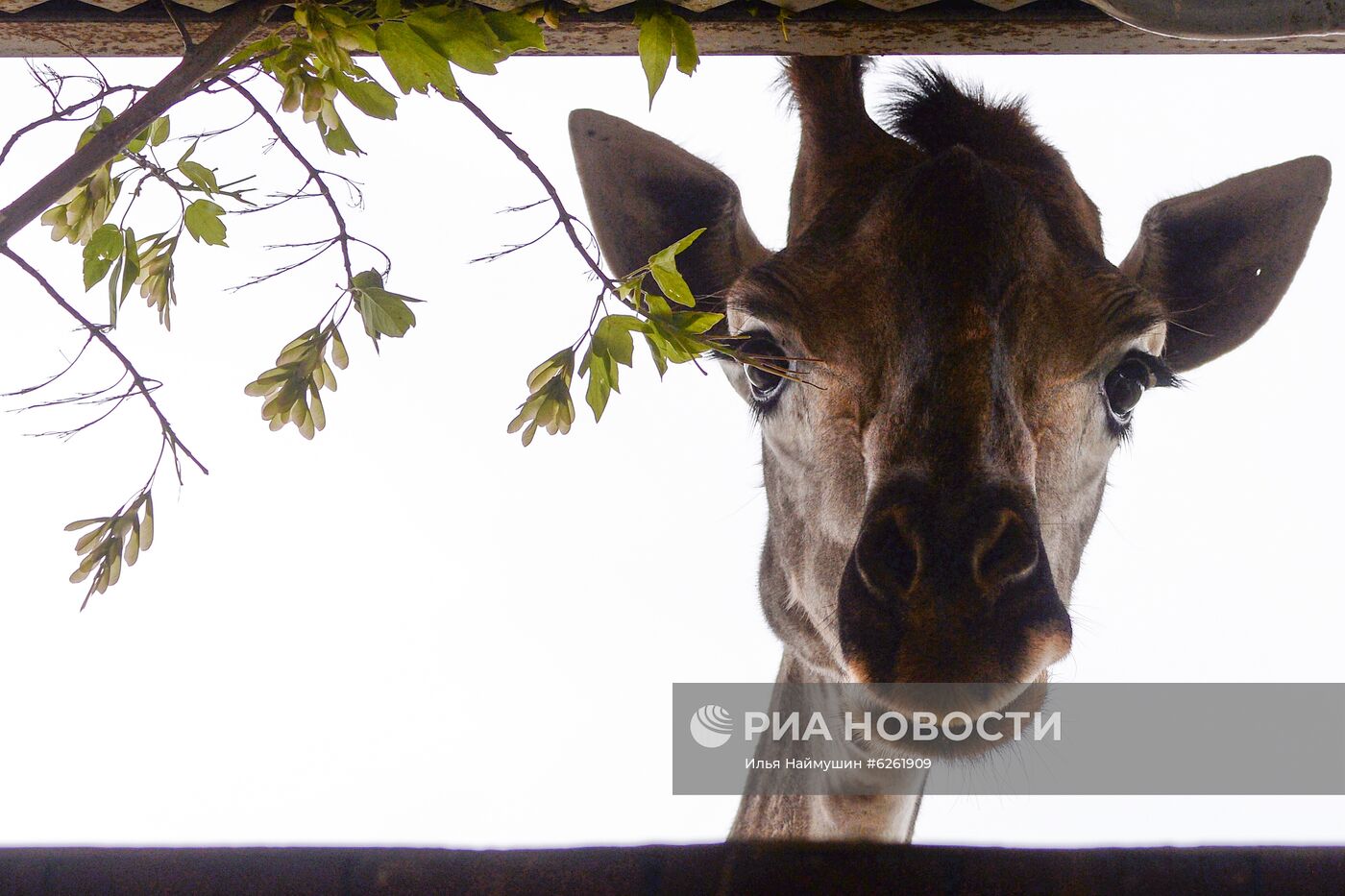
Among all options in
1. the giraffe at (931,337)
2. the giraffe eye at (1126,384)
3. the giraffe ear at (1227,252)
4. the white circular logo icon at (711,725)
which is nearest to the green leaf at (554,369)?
the giraffe at (931,337)

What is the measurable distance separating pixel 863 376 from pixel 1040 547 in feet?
1.54

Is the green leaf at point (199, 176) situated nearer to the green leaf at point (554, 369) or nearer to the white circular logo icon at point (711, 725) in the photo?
the green leaf at point (554, 369)

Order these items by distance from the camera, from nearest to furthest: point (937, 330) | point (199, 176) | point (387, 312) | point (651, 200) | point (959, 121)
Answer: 1. point (387, 312)
2. point (199, 176)
3. point (937, 330)
4. point (651, 200)
5. point (959, 121)

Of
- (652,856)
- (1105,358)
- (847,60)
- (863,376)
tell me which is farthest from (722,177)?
(652,856)

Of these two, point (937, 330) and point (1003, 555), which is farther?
point (937, 330)

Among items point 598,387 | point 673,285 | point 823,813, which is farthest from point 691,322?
point 823,813

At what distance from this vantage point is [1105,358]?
1863mm

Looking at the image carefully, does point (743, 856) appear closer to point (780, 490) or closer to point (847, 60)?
point (780, 490)

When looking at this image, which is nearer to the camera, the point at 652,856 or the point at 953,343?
the point at 652,856

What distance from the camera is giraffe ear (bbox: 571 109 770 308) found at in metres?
2.04

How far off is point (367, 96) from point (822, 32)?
2.55 feet

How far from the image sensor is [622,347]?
1383 mm

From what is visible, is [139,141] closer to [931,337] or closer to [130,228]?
[130,228]

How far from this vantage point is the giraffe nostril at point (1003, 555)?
1483 millimetres
